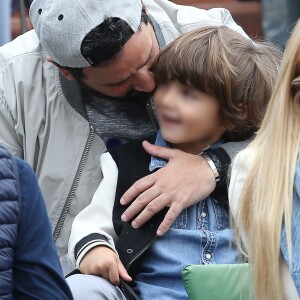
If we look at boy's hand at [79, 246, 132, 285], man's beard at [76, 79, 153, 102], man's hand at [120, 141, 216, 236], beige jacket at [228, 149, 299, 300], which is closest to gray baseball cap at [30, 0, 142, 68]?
man's beard at [76, 79, 153, 102]

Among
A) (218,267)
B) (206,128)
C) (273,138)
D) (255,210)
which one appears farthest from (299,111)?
(206,128)

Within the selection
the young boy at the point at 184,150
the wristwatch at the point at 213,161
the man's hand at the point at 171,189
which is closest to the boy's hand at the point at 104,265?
the young boy at the point at 184,150

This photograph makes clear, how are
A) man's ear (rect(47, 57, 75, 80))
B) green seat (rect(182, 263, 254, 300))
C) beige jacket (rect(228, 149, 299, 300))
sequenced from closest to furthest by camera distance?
1. beige jacket (rect(228, 149, 299, 300))
2. green seat (rect(182, 263, 254, 300))
3. man's ear (rect(47, 57, 75, 80))

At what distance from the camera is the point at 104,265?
2738 mm

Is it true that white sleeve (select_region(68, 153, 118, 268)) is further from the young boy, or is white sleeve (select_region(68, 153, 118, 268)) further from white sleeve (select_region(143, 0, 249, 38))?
white sleeve (select_region(143, 0, 249, 38))

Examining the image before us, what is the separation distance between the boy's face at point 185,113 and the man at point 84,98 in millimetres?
62

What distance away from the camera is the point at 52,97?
10.6 feet

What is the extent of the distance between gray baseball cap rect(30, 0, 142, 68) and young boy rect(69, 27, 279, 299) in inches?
7.3

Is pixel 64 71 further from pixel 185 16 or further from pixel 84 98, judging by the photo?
pixel 185 16

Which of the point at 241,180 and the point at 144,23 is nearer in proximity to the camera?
the point at 241,180

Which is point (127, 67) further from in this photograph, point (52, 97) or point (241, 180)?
point (241, 180)

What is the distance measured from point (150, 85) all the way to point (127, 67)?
0.29 feet

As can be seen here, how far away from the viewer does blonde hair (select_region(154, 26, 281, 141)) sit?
292 centimetres

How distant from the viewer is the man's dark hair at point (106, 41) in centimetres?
298
